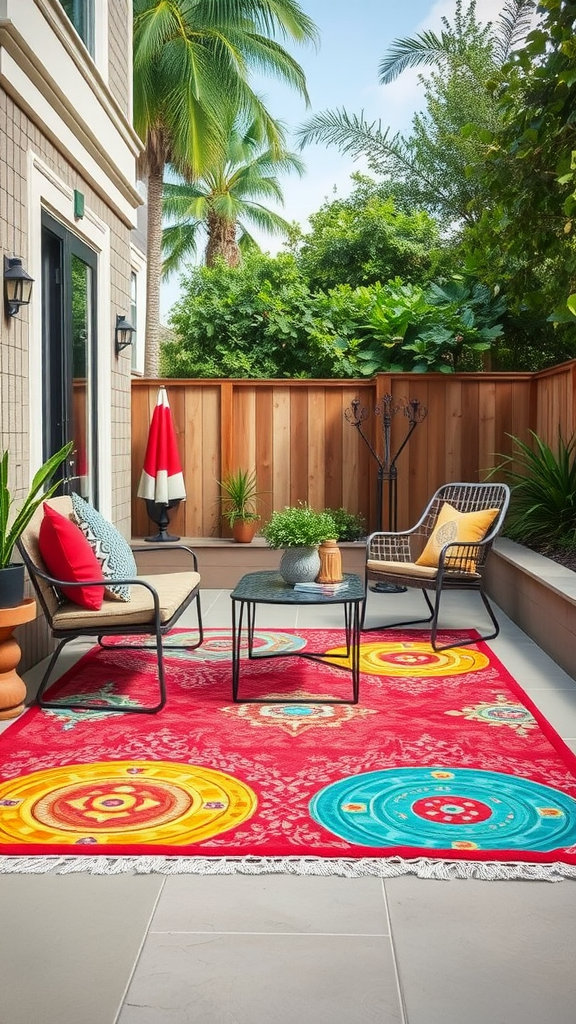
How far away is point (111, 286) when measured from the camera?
6359 mm

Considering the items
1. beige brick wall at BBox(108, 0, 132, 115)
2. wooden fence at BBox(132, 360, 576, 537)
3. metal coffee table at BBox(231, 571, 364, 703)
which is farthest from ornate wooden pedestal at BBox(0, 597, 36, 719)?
beige brick wall at BBox(108, 0, 132, 115)

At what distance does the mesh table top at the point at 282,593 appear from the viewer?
402 cm

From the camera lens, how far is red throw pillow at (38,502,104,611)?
4027 millimetres

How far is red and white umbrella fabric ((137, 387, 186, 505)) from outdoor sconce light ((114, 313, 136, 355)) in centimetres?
82

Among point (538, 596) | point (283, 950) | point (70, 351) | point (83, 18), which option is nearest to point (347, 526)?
point (538, 596)

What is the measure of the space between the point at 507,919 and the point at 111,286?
5.10 metres

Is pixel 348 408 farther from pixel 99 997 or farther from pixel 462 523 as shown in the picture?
pixel 99 997

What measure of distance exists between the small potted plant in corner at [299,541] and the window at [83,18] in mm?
3147

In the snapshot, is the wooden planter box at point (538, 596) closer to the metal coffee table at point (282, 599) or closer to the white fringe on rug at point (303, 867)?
the metal coffee table at point (282, 599)

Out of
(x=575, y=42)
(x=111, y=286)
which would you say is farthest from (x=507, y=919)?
(x=111, y=286)

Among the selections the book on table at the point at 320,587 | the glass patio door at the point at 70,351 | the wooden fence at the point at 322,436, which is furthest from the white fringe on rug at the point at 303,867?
the wooden fence at the point at 322,436

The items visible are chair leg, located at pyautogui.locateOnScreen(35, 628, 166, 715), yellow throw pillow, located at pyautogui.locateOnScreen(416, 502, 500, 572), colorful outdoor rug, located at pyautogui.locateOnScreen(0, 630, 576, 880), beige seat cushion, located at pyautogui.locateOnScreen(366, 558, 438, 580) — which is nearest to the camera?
colorful outdoor rug, located at pyautogui.locateOnScreen(0, 630, 576, 880)

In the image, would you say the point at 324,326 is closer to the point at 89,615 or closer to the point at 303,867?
the point at 89,615

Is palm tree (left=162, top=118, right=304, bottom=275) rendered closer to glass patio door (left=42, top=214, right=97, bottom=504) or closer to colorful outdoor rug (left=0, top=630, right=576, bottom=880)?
glass patio door (left=42, top=214, right=97, bottom=504)
